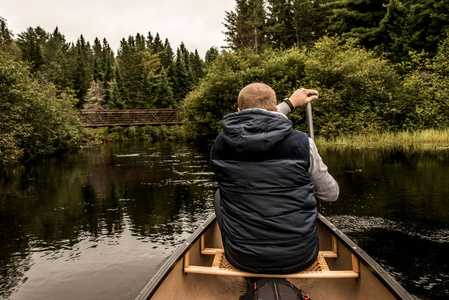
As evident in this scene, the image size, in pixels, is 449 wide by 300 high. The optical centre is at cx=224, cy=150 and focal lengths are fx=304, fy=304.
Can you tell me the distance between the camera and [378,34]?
21984 mm

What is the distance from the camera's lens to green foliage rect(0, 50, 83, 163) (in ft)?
42.7

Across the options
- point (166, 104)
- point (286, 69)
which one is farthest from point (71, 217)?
point (166, 104)

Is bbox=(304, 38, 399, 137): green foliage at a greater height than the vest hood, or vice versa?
bbox=(304, 38, 399, 137): green foliage

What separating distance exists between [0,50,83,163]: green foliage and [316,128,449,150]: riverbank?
15.0 m

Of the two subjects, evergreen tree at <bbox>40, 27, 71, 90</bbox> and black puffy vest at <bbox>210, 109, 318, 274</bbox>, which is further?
evergreen tree at <bbox>40, 27, 71, 90</bbox>

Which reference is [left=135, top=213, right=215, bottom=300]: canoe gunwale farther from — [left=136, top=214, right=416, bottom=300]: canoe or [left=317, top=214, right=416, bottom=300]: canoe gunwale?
[left=317, top=214, right=416, bottom=300]: canoe gunwale

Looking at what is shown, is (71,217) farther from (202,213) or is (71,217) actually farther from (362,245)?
(362,245)

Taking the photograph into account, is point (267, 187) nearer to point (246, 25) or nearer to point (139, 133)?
point (246, 25)

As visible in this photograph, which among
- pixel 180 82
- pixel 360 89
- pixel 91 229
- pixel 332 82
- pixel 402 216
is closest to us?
pixel 402 216

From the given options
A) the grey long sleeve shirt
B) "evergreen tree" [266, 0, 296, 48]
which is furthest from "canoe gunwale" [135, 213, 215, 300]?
"evergreen tree" [266, 0, 296, 48]

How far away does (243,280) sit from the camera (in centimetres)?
280

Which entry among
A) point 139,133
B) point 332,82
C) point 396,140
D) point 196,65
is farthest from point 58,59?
point 396,140

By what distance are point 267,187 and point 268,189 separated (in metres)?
0.01

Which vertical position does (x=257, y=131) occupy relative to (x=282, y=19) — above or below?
below
